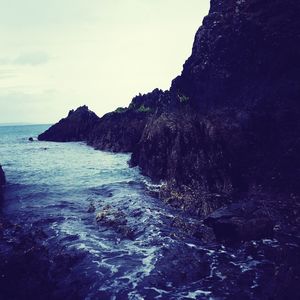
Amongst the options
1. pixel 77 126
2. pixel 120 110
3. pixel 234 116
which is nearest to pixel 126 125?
pixel 120 110

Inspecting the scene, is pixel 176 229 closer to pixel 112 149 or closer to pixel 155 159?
pixel 155 159

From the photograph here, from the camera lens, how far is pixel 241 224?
1897 cm

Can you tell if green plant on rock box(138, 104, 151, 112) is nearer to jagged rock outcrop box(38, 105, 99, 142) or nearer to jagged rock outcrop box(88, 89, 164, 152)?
jagged rock outcrop box(88, 89, 164, 152)

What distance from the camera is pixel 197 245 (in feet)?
62.3

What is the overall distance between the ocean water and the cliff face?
13.5 ft

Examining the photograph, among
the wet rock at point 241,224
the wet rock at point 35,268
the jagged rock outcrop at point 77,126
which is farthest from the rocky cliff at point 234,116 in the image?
the jagged rock outcrop at point 77,126

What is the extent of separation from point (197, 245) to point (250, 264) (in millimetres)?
3378

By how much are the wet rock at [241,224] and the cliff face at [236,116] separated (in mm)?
4095

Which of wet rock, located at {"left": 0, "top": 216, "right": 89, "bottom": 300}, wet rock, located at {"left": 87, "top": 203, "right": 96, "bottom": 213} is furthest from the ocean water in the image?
wet rock, located at {"left": 0, "top": 216, "right": 89, "bottom": 300}

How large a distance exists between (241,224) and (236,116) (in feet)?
51.1

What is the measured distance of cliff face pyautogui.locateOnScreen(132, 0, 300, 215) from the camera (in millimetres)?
28266

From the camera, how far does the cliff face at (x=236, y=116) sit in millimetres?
28266

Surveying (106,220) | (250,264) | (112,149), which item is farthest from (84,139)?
(250,264)

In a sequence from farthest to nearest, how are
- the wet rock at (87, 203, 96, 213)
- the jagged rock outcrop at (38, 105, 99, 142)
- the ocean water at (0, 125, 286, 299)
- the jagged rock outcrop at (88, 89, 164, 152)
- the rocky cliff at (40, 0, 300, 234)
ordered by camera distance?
the jagged rock outcrop at (38, 105, 99, 142)
the jagged rock outcrop at (88, 89, 164, 152)
the rocky cliff at (40, 0, 300, 234)
the wet rock at (87, 203, 96, 213)
the ocean water at (0, 125, 286, 299)
